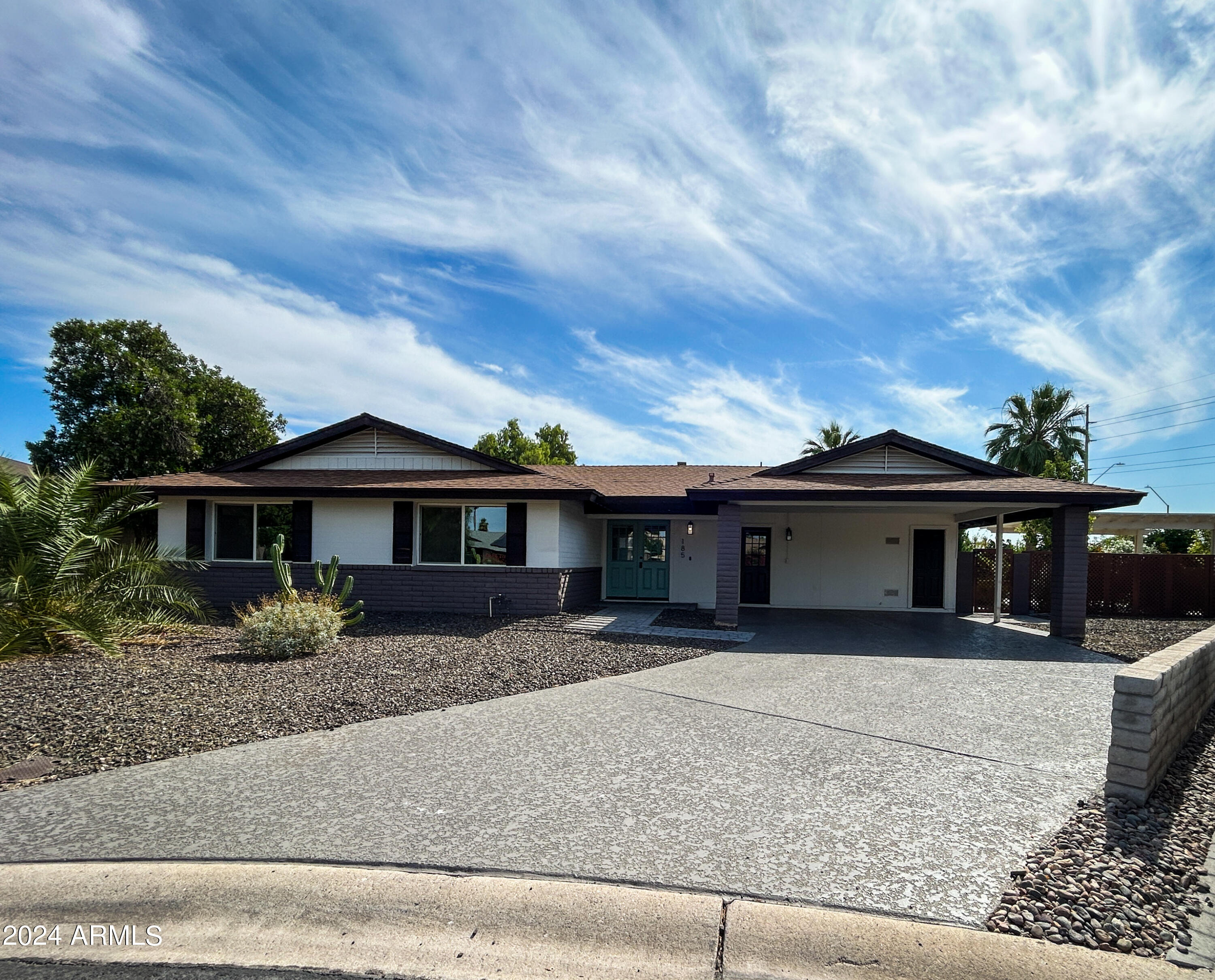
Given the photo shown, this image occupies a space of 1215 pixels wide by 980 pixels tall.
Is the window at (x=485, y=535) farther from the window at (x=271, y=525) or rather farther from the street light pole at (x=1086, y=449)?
the street light pole at (x=1086, y=449)

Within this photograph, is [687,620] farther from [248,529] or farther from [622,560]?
[248,529]

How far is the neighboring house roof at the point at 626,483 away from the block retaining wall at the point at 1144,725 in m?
7.43

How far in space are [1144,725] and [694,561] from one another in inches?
504

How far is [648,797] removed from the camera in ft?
14.6

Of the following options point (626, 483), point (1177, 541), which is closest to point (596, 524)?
point (626, 483)

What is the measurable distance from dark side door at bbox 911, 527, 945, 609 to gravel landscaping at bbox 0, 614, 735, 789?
8.13 meters

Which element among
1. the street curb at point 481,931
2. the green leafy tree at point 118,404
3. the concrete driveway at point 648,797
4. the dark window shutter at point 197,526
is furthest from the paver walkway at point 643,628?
the green leafy tree at point 118,404

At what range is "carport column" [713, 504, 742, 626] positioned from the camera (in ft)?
42.3

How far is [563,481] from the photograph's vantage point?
48.2 ft

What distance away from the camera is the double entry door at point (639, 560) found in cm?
1734

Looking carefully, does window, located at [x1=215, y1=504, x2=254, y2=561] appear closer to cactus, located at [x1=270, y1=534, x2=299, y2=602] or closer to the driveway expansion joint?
cactus, located at [x1=270, y1=534, x2=299, y2=602]

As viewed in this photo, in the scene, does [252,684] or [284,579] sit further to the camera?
[284,579]

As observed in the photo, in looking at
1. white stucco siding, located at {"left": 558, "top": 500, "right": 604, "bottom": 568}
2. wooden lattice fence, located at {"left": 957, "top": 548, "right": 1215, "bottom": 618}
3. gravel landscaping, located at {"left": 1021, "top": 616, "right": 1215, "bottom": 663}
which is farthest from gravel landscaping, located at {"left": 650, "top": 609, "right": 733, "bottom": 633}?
wooden lattice fence, located at {"left": 957, "top": 548, "right": 1215, "bottom": 618}

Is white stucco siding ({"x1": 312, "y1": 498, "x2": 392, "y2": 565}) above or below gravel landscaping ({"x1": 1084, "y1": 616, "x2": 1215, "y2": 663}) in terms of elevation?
above
